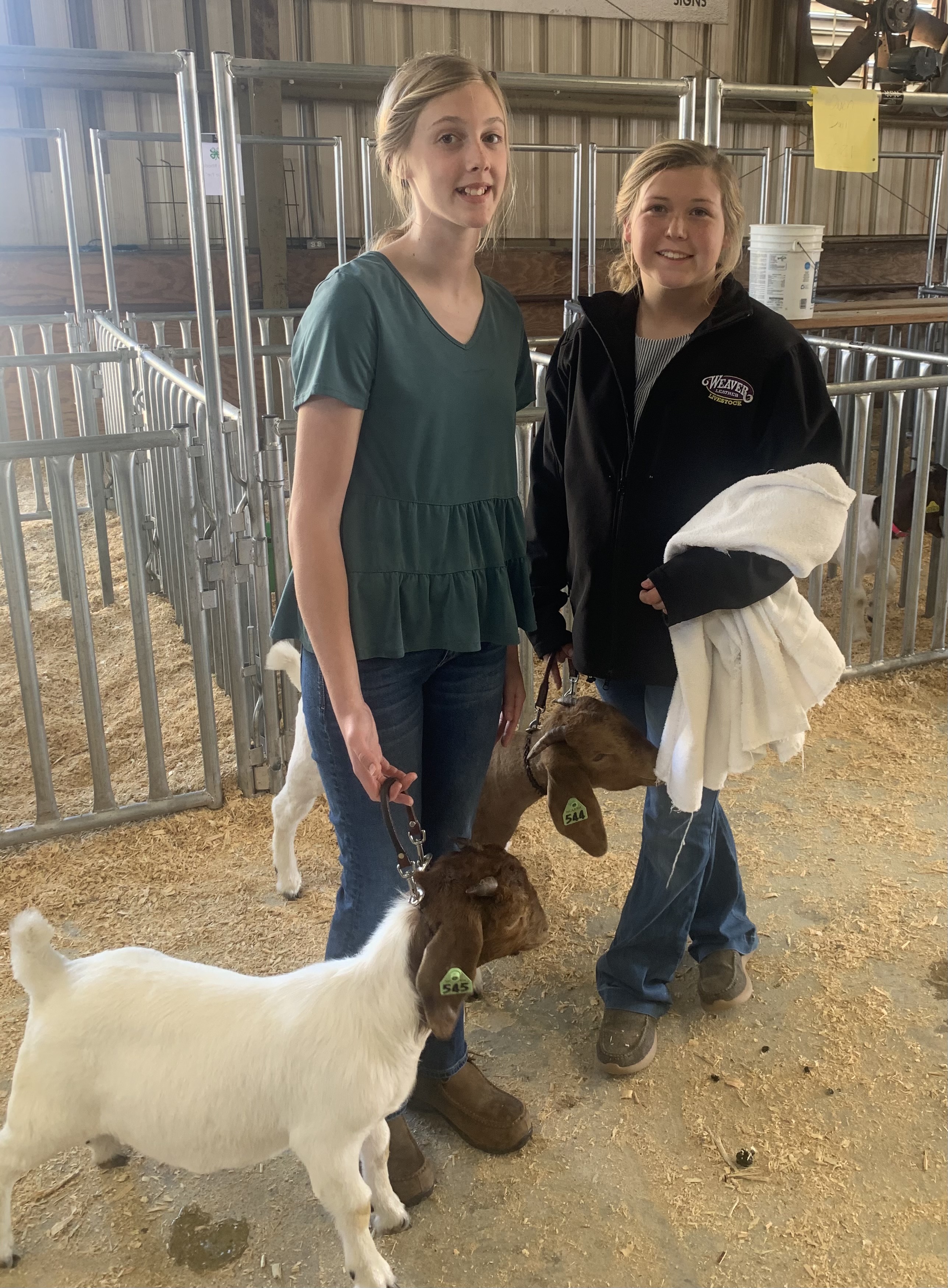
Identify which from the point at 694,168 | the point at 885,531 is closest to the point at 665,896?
the point at 694,168

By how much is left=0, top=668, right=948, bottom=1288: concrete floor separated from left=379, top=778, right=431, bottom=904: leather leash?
0.71m

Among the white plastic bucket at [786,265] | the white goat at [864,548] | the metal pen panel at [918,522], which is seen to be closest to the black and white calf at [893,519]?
the white goat at [864,548]

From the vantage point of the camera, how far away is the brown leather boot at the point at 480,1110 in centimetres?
220

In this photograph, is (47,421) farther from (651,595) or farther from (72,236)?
(651,595)

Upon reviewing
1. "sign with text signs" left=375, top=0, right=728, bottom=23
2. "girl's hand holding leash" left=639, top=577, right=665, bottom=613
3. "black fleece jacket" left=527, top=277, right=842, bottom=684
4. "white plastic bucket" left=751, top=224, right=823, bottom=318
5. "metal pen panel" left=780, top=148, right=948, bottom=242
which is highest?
"sign with text signs" left=375, top=0, right=728, bottom=23

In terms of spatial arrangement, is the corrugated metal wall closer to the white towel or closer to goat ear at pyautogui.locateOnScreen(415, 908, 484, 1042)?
the white towel

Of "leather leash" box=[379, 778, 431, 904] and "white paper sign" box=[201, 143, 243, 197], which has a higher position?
"white paper sign" box=[201, 143, 243, 197]

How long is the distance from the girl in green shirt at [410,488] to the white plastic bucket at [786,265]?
111 inches

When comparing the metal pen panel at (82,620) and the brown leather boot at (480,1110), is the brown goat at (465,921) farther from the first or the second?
the metal pen panel at (82,620)

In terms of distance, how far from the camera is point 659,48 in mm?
9289

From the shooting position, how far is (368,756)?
1.74 meters

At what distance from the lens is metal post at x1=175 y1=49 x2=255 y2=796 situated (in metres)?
3.19

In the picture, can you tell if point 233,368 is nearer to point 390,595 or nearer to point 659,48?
point 659,48

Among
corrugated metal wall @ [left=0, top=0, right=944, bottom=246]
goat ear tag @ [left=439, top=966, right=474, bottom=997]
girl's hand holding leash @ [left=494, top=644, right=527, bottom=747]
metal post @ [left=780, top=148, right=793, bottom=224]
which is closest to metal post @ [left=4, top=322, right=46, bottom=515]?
corrugated metal wall @ [left=0, top=0, right=944, bottom=246]
